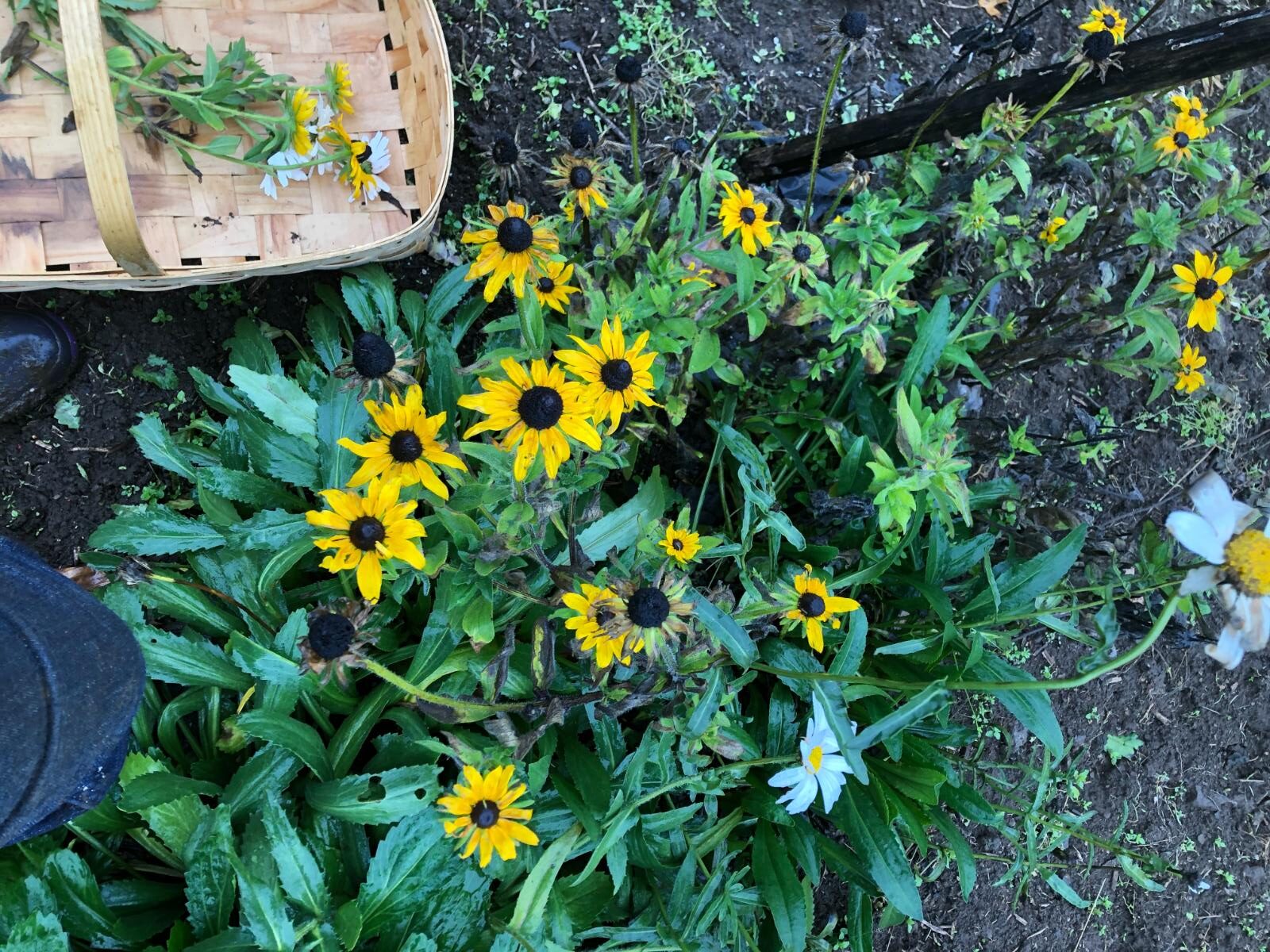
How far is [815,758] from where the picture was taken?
4.86 ft

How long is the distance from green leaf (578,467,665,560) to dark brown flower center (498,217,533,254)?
1.78ft

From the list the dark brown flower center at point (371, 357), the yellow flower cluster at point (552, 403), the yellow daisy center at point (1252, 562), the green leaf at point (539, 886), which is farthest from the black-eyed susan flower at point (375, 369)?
the yellow daisy center at point (1252, 562)

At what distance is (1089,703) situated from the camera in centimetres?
238

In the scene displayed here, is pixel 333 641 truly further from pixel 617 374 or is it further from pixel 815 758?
pixel 815 758

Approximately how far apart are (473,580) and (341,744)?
0.44 meters

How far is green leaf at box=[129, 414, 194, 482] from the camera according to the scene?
1.68 m

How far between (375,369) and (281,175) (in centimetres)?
94

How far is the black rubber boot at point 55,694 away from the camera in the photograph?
43.8 inches

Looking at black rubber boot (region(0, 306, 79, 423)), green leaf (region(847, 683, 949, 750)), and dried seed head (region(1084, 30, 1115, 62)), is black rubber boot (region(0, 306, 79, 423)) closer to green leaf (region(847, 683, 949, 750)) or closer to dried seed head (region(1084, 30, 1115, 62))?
green leaf (region(847, 683, 949, 750))

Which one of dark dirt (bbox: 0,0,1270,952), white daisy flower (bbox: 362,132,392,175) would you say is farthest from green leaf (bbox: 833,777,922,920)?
white daisy flower (bbox: 362,132,392,175)

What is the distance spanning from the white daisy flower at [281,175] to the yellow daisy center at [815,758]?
1484 mm

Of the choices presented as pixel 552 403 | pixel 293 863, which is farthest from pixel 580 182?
pixel 293 863

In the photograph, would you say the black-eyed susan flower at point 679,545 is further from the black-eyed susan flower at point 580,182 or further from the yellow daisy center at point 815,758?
the black-eyed susan flower at point 580,182

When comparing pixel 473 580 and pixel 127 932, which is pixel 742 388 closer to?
pixel 473 580
